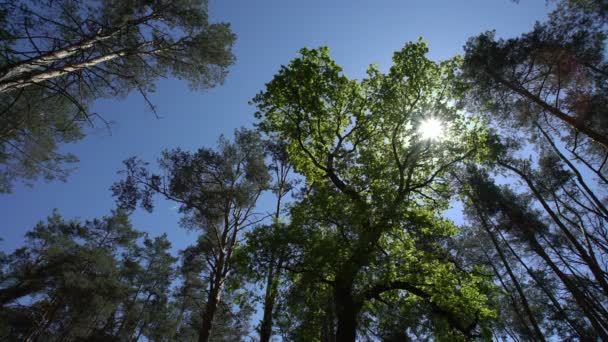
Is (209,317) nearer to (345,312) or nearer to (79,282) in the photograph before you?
(345,312)

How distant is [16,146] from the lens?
1112 centimetres

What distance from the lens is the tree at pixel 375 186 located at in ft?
25.2

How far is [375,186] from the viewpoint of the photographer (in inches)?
347

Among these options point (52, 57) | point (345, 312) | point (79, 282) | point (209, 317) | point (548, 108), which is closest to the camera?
point (52, 57)

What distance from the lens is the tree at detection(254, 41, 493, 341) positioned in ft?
25.2

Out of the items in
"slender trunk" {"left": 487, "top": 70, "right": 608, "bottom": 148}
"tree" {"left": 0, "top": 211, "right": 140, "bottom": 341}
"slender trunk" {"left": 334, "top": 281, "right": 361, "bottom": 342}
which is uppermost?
"slender trunk" {"left": 487, "top": 70, "right": 608, "bottom": 148}

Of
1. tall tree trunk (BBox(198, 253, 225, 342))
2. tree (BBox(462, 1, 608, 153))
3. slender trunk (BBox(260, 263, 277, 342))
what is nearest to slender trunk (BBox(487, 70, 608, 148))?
tree (BBox(462, 1, 608, 153))

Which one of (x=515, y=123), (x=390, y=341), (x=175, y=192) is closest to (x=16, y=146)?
(x=175, y=192)

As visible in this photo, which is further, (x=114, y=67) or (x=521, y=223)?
(x=521, y=223)

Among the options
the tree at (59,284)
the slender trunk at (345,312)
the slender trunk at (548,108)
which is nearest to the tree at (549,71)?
the slender trunk at (548,108)

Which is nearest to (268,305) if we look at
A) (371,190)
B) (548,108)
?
(371,190)

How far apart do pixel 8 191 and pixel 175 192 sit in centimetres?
729

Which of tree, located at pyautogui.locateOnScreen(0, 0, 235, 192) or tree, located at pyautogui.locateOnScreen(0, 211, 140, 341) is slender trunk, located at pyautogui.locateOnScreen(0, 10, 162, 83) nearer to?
tree, located at pyautogui.locateOnScreen(0, 0, 235, 192)

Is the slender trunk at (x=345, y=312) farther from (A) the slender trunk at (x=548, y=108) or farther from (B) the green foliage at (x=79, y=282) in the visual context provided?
(B) the green foliage at (x=79, y=282)
